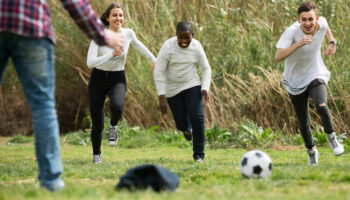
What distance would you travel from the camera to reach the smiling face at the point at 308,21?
6551mm

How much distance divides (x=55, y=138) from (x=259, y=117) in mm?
6981

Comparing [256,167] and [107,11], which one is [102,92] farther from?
[256,167]

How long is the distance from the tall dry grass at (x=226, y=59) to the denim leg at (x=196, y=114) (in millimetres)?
3040

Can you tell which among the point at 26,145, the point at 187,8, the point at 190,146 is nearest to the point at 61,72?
the point at 26,145

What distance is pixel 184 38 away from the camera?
7.25 meters

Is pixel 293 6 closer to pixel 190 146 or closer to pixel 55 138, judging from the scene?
pixel 190 146

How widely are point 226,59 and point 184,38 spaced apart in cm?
440

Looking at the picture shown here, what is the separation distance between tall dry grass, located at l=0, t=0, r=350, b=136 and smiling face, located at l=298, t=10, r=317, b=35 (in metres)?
3.29

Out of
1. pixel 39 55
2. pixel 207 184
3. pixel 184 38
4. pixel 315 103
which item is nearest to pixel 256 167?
pixel 207 184

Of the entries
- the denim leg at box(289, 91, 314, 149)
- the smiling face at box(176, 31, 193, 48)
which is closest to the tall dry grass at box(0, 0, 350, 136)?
the denim leg at box(289, 91, 314, 149)

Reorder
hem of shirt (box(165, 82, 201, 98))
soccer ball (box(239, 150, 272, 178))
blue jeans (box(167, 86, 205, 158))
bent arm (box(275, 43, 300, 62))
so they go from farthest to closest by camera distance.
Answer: hem of shirt (box(165, 82, 201, 98)) < blue jeans (box(167, 86, 205, 158)) < bent arm (box(275, 43, 300, 62)) < soccer ball (box(239, 150, 272, 178))

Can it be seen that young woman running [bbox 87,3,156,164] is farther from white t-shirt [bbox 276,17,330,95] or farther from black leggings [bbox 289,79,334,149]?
black leggings [bbox 289,79,334,149]

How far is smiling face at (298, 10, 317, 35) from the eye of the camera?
6551 millimetres

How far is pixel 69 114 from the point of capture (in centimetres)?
1451
